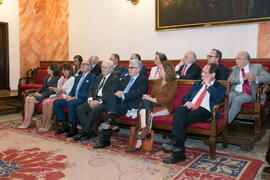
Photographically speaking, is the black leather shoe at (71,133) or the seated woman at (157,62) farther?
the seated woman at (157,62)

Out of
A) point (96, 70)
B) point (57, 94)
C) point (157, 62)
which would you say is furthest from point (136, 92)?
point (96, 70)

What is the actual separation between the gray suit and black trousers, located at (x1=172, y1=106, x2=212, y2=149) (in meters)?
0.69

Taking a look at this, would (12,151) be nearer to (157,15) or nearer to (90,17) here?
(157,15)

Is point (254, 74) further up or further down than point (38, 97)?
further up

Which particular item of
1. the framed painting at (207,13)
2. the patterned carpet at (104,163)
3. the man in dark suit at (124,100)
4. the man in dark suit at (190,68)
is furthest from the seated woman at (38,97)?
the framed painting at (207,13)

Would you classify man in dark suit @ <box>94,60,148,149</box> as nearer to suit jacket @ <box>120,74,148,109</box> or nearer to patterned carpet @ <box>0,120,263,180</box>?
suit jacket @ <box>120,74,148,109</box>

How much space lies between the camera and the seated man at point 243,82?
389cm

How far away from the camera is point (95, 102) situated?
13.8ft

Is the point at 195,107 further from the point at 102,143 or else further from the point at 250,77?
the point at 102,143

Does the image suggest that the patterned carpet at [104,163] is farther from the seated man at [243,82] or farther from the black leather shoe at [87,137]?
the seated man at [243,82]

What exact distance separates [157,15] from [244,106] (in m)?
3.54

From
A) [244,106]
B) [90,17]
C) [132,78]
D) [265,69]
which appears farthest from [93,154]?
[90,17]

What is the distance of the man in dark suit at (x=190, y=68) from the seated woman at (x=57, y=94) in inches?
82.7

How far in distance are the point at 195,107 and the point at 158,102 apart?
0.52 m
